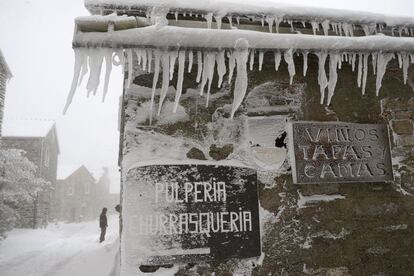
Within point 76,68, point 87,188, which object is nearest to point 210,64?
point 76,68

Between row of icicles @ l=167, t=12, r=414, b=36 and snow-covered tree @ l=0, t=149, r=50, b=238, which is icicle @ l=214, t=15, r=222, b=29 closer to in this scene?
row of icicles @ l=167, t=12, r=414, b=36

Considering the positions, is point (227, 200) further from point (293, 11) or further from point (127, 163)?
point (293, 11)

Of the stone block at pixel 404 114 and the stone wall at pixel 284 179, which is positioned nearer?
the stone wall at pixel 284 179

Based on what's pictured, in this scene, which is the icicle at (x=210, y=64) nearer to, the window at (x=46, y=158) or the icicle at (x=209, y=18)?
Answer: the icicle at (x=209, y=18)

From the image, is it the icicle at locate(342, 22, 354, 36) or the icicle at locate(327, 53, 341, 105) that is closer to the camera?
the icicle at locate(327, 53, 341, 105)

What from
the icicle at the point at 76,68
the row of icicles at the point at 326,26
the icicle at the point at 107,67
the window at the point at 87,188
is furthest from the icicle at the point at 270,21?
the window at the point at 87,188

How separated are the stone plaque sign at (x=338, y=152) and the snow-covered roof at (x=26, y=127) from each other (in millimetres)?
25226

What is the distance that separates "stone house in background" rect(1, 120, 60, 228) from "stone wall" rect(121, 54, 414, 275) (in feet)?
69.0

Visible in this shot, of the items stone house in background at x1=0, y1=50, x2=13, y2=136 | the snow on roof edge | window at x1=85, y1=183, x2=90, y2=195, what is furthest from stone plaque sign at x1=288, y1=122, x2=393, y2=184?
window at x1=85, y1=183, x2=90, y2=195

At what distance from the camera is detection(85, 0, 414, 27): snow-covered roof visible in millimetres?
2475

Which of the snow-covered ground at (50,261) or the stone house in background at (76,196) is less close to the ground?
the stone house in background at (76,196)

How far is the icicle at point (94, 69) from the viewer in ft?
7.79

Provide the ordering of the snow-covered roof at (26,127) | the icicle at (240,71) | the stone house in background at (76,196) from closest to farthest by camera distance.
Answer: the icicle at (240,71)
the snow-covered roof at (26,127)
the stone house in background at (76,196)

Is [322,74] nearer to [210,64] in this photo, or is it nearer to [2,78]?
[210,64]
